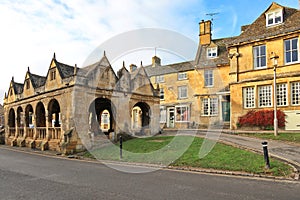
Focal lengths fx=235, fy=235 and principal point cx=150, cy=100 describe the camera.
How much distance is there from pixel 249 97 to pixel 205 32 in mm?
16033

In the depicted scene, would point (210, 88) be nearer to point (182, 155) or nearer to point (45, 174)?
point (182, 155)

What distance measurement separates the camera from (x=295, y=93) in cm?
1878

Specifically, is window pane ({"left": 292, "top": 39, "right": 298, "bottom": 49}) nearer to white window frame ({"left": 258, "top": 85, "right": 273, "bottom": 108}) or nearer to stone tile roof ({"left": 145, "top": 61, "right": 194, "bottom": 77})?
white window frame ({"left": 258, "top": 85, "right": 273, "bottom": 108})

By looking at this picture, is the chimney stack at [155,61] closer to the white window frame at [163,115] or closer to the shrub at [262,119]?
the white window frame at [163,115]

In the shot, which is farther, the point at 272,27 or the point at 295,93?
the point at 272,27

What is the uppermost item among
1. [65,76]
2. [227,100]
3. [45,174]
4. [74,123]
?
[65,76]

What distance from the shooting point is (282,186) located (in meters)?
6.61

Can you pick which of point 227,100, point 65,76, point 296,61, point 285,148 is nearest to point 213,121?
point 227,100

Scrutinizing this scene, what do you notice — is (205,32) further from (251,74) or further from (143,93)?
(143,93)

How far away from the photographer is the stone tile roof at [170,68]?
3328cm

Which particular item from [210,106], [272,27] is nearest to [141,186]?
[272,27]

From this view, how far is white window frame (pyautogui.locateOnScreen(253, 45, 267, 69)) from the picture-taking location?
2098cm

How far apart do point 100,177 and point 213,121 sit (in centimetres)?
2131

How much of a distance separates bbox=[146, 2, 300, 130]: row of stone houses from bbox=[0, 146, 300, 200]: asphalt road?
39.8 ft
